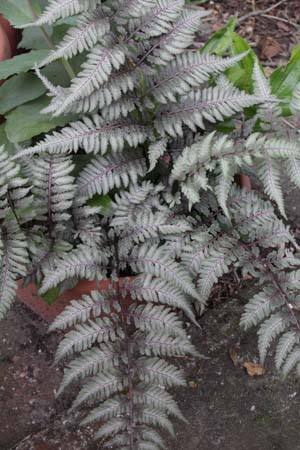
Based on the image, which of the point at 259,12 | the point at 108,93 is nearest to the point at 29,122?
the point at 108,93

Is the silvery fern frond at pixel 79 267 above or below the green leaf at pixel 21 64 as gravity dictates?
below

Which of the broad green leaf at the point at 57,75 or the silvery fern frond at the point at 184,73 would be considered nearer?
the silvery fern frond at the point at 184,73

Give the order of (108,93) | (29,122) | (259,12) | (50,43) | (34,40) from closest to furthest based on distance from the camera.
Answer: (108,93)
(29,122)
(50,43)
(34,40)
(259,12)

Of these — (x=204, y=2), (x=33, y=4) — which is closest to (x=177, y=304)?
(x=33, y=4)

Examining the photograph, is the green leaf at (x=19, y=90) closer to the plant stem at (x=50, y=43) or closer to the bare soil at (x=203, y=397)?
the plant stem at (x=50, y=43)

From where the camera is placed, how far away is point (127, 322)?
5.62 feet

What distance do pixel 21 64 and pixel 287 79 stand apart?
0.96m

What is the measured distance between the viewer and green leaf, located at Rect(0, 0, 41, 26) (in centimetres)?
206

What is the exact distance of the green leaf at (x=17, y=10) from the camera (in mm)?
2061

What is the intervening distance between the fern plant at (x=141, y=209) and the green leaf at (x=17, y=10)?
0.47m

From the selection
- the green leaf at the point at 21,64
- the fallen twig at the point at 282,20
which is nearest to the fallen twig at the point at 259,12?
the fallen twig at the point at 282,20

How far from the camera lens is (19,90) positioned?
211 cm

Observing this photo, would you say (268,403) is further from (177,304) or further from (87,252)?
(87,252)

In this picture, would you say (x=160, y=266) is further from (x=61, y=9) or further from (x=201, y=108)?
(x=61, y=9)
